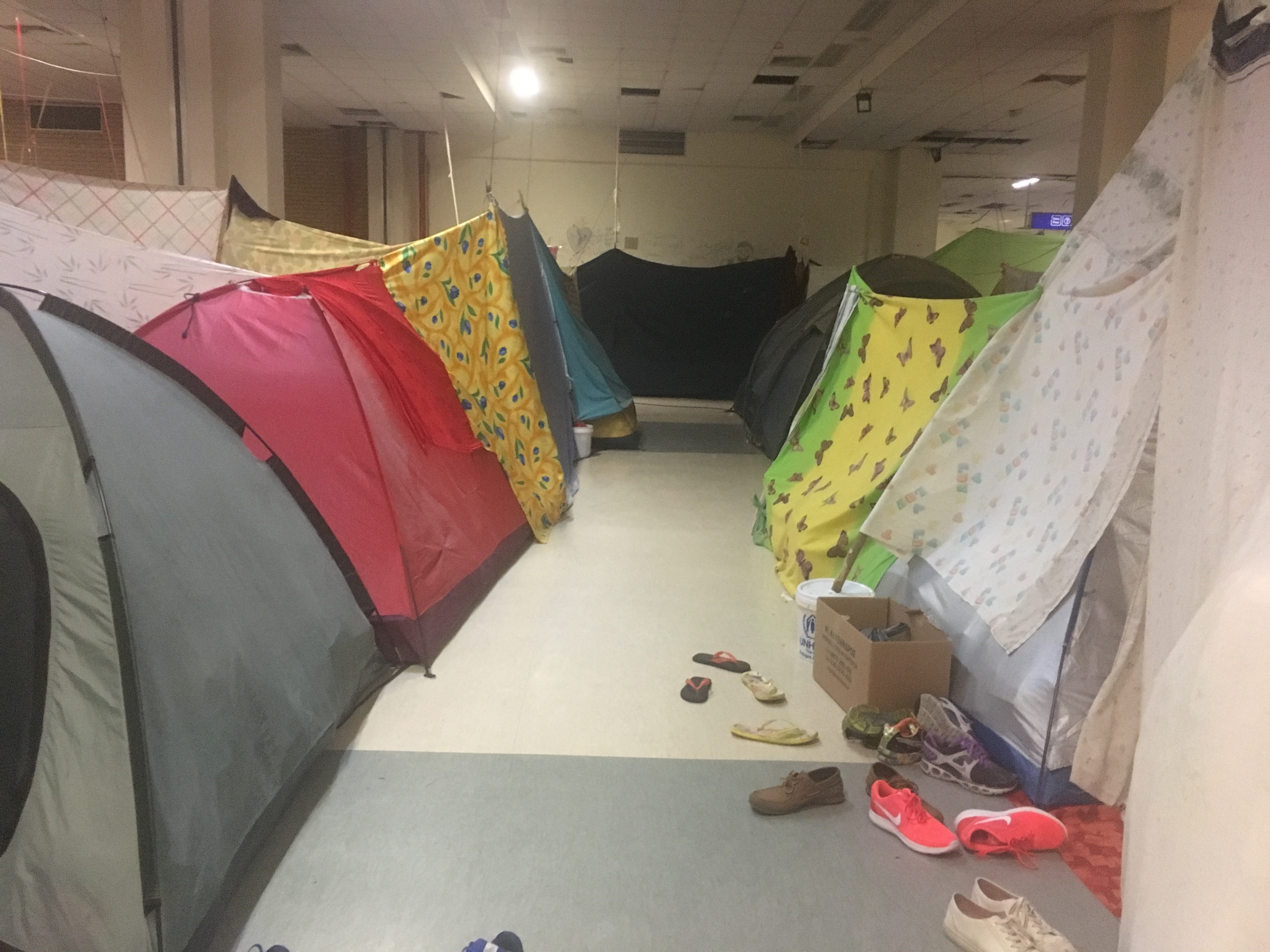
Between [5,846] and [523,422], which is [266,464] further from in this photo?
[523,422]

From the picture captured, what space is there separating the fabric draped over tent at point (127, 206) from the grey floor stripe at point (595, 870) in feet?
6.66

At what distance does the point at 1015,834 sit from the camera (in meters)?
1.60

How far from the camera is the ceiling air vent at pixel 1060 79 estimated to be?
221 inches

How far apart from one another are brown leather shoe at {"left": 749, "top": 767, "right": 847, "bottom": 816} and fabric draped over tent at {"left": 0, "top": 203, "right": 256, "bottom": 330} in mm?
1720

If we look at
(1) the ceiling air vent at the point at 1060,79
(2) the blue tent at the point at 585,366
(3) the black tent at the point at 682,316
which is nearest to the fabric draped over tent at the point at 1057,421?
(2) the blue tent at the point at 585,366

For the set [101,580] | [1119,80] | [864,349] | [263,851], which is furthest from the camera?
[1119,80]

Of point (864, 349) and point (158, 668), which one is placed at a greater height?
point (864, 349)

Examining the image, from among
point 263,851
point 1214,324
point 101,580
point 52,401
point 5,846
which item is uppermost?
point 1214,324

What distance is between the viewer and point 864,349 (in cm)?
325

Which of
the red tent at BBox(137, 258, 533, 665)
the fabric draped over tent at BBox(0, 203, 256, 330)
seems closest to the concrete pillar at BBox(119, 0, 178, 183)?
the red tent at BBox(137, 258, 533, 665)

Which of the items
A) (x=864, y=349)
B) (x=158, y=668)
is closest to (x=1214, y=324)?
(x=158, y=668)

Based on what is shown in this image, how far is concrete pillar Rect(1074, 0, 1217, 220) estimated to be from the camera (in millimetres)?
4418

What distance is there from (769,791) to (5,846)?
1285 mm

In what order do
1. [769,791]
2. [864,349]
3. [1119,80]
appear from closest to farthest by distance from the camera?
[769,791]
[864,349]
[1119,80]
